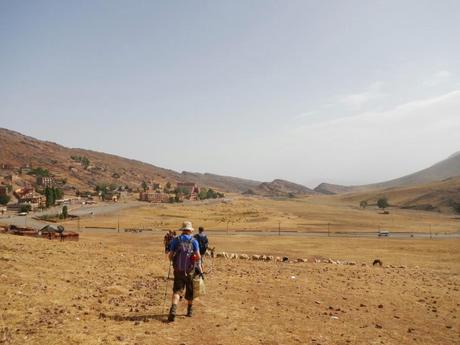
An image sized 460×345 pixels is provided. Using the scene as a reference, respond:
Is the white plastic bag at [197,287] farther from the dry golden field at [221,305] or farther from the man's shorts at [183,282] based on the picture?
the dry golden field at [221,305]

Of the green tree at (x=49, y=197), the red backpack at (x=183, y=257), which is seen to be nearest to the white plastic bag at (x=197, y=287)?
the red backpack at (x=183, y=257)

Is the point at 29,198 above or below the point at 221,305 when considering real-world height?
above

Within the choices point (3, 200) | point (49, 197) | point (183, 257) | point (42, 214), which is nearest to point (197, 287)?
point (183, 257)

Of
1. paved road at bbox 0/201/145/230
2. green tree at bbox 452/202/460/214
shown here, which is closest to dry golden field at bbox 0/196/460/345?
paved road at bbox 0/201/145/230

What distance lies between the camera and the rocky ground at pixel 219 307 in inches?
350

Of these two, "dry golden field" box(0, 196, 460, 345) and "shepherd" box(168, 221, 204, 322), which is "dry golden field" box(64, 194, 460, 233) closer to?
"dry golden field" box(0, 196, 460, 345)

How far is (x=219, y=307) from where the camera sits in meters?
11.5

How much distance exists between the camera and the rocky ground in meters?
8.90

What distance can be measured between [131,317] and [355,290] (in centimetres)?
946

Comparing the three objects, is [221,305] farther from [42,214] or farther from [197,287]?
[42,214]

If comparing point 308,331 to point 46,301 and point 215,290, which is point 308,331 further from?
point 46,301

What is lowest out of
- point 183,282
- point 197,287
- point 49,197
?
point 197,287

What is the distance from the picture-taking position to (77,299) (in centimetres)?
1119

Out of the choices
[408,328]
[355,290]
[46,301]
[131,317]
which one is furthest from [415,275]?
[46,301]
